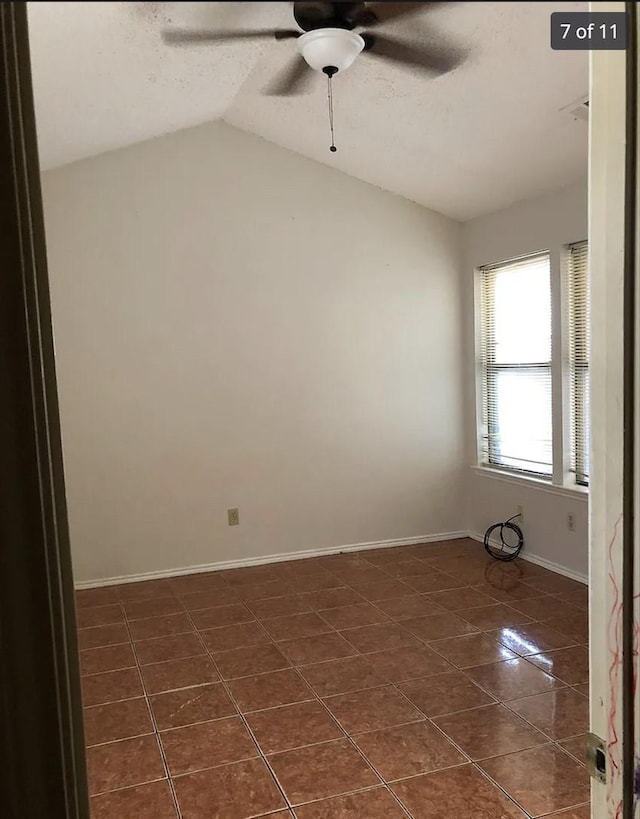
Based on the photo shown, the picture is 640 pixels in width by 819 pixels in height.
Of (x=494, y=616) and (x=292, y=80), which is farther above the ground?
(x=292, y=80)

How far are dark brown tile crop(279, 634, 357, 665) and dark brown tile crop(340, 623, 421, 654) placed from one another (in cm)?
5

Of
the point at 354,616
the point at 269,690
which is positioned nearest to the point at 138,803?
the point at 269,690

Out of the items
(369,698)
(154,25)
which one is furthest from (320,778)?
(154,25)

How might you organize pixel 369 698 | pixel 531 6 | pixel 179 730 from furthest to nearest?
pixel 369 698
pixel 179 730
pixel 531 6

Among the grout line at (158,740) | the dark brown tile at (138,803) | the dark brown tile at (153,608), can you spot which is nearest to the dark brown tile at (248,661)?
the grout line at (158,740)

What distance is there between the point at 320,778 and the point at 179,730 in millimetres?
610

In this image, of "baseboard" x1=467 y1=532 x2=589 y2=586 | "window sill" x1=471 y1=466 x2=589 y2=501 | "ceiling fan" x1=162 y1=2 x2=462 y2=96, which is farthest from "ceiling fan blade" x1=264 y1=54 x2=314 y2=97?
"baseboard" x1=467 y1=532 x2=589 y2=586

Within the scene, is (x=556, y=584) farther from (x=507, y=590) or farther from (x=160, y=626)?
(x=160, y=626)

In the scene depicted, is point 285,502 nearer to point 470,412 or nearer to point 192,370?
point 192,370

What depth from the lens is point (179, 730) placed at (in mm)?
2506

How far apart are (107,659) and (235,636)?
610mm

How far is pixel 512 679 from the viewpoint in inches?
111

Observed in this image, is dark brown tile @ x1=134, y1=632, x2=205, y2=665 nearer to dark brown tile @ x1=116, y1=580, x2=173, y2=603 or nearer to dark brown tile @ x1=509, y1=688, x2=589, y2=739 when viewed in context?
dark brown tile @ x1=116, y1=580, x2=173, y2=603

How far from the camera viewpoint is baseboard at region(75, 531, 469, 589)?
13.9ft
